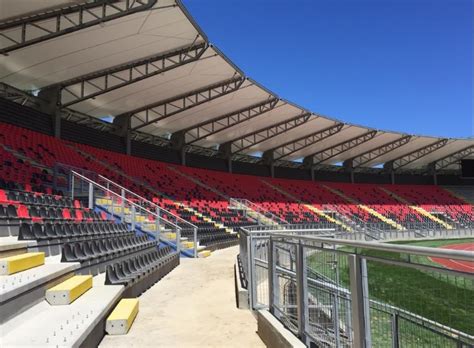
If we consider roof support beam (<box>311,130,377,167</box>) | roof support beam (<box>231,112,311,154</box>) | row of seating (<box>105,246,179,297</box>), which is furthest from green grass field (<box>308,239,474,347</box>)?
roof support beam (<box>311,130,377,167</box>)

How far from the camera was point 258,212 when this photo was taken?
25.2m

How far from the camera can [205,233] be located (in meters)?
18.0

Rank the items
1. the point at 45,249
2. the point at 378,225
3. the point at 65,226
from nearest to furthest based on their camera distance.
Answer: the point at 45,249
the point at 65,226
the point at 378,225

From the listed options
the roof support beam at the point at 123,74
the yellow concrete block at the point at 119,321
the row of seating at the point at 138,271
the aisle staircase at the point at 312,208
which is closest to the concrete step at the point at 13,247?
the row of seating at the point at 138,271

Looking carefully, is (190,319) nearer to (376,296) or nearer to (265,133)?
(376,296)

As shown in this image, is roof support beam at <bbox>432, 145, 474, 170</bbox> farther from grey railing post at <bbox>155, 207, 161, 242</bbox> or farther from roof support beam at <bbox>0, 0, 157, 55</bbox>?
roof support beam at <bbox>0, 0, 157, 55</bbox>

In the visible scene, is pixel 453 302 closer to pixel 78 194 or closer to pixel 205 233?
pixel 78 194

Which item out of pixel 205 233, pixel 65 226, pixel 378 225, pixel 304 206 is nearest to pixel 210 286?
pixel 65 226

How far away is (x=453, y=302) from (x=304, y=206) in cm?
3131

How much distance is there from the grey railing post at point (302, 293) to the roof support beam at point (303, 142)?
1144 inches

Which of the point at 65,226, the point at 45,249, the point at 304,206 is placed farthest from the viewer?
the point at 304,206

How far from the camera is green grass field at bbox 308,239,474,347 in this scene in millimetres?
1832

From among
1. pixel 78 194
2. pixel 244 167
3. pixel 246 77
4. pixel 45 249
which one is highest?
pixel 246 77

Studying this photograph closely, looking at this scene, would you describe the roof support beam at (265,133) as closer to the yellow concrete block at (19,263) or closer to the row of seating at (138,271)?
the row of seating at (138,271)
